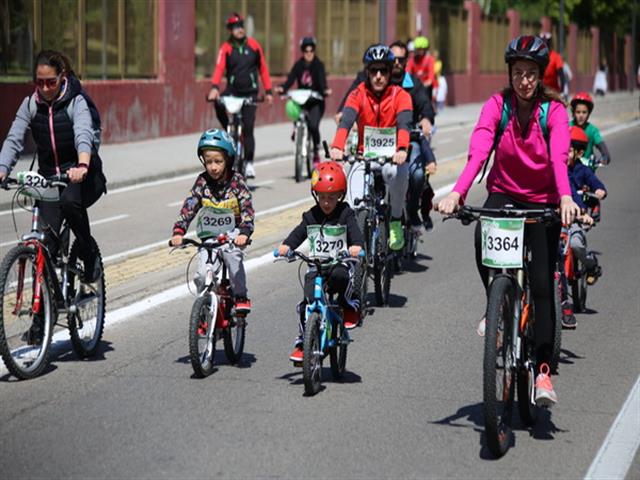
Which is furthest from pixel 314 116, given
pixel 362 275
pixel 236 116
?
pixel 362 275

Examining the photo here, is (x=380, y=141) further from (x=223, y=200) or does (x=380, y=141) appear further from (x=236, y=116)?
(x=236, y=116)

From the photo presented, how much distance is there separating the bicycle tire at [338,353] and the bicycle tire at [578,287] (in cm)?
276

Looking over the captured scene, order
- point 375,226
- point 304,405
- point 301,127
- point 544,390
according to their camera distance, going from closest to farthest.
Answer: point 544,390 → point 304,405 → point 375,226 → point 301,127

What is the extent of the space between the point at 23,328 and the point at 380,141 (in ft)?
12.6

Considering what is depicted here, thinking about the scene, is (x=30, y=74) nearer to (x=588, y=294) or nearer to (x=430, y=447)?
(x=588, y=294)

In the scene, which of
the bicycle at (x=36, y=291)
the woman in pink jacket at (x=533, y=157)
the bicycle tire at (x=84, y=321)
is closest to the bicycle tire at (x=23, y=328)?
the bicycle at (x=36, y=291)

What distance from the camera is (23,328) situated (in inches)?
310

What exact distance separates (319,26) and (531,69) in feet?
97.9

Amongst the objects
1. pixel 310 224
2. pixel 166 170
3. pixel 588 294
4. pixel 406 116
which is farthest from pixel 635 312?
pixel 166 170

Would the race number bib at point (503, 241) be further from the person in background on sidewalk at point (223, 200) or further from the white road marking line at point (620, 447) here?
the person in background on sidewalk at point (223, 200)

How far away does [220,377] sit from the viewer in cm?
800

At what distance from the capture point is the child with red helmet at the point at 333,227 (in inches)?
305

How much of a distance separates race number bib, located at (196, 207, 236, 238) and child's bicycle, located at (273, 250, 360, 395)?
0.66 metres

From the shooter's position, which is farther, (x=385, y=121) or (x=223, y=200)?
(x=385, y=121)
